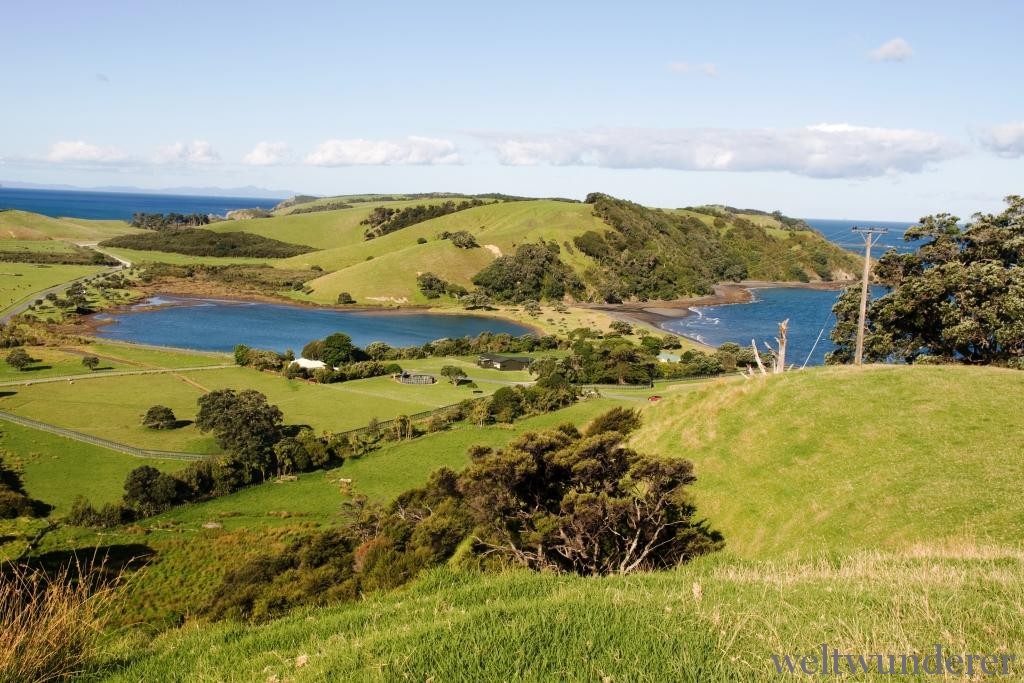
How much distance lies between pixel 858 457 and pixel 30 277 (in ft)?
507

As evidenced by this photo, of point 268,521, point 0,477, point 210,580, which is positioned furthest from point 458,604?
point 0,477

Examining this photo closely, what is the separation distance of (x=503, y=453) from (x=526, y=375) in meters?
53.1

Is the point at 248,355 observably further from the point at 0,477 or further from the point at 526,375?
the point at 0,477

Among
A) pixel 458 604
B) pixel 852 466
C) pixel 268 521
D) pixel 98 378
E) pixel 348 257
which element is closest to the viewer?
pixel 458 604

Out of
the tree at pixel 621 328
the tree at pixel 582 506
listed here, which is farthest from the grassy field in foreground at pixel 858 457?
the tree at pixel 621 328

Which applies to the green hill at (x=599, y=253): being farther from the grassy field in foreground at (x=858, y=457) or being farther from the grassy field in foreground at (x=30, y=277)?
the grassy field in foreground at (x=858, y=457)

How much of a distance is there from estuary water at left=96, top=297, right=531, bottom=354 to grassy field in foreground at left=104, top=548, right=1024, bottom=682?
8408cm

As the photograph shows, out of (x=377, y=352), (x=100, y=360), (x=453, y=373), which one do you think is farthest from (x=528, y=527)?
(x=100, y=360)

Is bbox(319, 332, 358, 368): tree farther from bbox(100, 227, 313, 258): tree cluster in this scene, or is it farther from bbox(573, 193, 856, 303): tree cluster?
bbox(100, 227, 313, 258): tree cluster

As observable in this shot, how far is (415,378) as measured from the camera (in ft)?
219

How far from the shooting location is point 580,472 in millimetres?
17297

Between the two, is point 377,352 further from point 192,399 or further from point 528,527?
point 528,527

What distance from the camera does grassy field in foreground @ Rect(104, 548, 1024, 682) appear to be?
16.2 ft

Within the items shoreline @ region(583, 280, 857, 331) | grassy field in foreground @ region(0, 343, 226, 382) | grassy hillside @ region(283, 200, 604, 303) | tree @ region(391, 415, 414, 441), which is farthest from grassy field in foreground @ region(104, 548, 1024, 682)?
grassy hillside @ region(283, 200, 604, 303)
